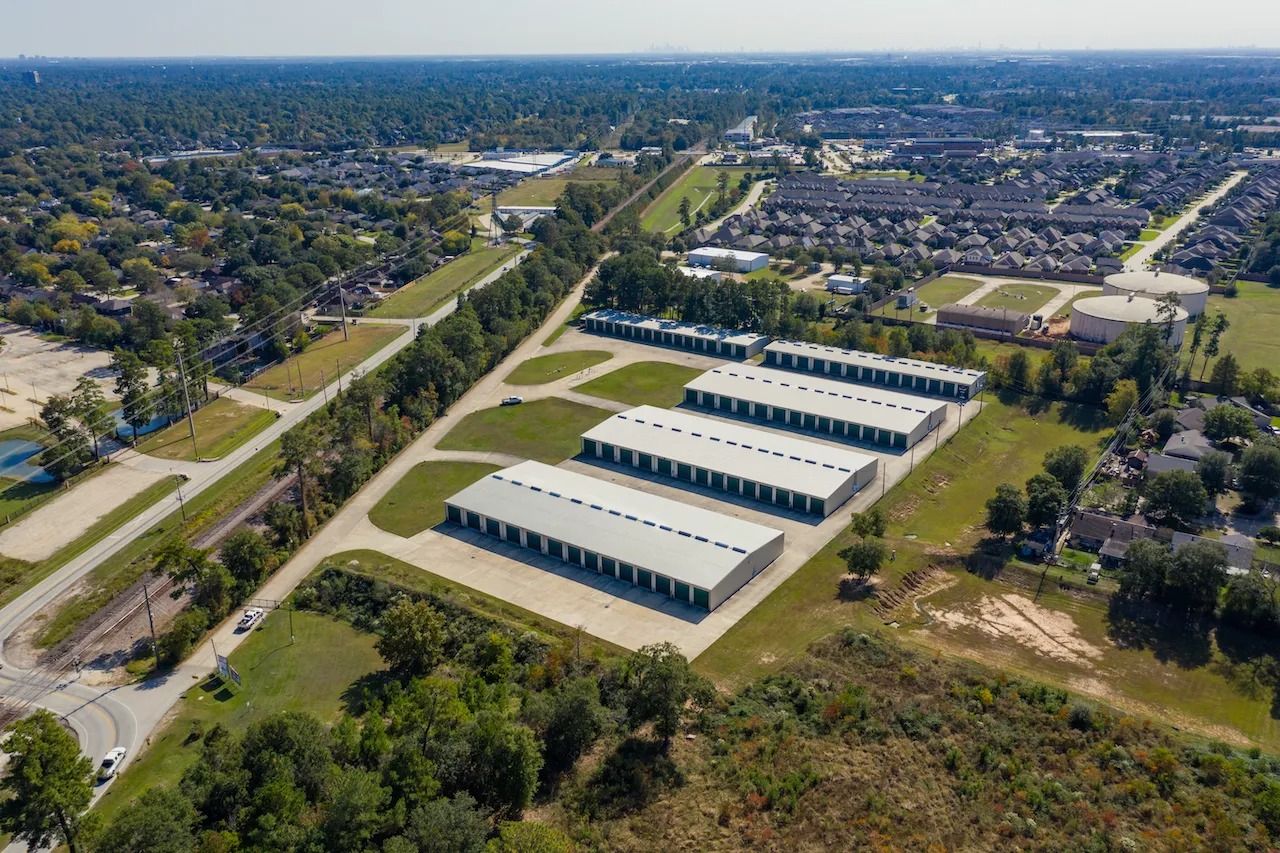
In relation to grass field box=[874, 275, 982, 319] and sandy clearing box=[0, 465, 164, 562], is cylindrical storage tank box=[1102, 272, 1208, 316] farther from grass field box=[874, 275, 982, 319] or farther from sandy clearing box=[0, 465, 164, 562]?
sandy clearing box=[0, 465, 164, 562]

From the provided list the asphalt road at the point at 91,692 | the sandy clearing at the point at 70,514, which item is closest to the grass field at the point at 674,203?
the sandy clearing at the point at 70,514

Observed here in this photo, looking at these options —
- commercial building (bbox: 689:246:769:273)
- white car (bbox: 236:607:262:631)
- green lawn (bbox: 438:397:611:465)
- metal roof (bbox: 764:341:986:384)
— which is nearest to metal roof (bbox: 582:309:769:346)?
metal roof (bbox: 764:341:986:384)

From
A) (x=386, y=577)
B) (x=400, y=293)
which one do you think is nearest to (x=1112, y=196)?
(x=400, y=293)

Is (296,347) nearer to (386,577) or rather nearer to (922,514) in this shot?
(386,577)

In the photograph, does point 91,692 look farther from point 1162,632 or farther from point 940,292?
point 940,292

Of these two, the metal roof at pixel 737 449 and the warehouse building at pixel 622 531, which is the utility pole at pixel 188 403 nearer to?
the warehouse building at pixel 622 531

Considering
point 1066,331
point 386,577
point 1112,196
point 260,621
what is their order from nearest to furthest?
point 260,621 → point 386,577 → point 1066,331 → point 1112,196
